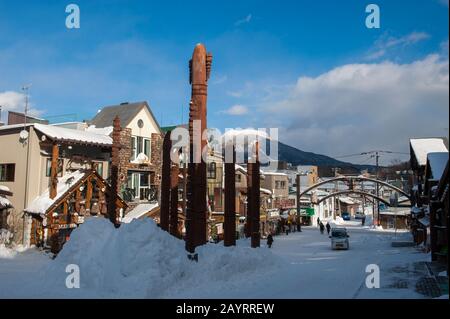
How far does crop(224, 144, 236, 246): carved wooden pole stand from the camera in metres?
19.9

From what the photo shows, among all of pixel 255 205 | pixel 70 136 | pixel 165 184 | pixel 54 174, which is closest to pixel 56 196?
pixel 54 174

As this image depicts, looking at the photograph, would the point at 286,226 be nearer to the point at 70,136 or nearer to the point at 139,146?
the point at 139,146

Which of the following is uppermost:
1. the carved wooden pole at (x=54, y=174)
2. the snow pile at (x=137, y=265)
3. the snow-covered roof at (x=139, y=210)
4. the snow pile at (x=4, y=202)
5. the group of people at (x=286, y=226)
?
the carved wooden pole at (x=54, y=174)

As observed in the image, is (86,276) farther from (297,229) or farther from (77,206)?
(297,229)

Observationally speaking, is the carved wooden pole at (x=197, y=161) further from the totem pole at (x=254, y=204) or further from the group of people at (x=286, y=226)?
the group of people at (x=286, y=226)

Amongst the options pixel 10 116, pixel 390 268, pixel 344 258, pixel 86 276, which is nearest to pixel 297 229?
pixel 344 258

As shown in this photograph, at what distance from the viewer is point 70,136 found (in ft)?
97.6

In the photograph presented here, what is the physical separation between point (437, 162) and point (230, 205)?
13.6 m

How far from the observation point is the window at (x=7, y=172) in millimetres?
29119

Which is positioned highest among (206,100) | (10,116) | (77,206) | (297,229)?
(10,116)

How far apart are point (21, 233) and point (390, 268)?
24.0 metres

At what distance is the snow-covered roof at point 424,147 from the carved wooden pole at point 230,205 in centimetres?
1870

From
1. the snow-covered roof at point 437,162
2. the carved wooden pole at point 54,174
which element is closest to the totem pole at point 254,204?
the snow-covered roof at point 437,162
